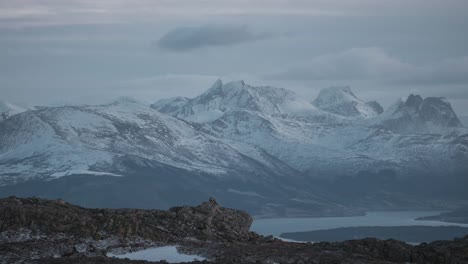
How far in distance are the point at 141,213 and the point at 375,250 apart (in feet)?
52.1

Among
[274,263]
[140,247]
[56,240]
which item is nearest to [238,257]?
[274,263]

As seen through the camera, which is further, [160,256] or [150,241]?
[150,241]

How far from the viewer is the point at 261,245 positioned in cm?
6506

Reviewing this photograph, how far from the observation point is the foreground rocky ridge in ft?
193

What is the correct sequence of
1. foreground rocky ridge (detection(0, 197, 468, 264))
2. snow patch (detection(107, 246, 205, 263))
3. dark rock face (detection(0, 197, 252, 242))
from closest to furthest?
foreground rocky ridge (detection(0, 197, 468, 264))
snow patch (detection(107, 246, 205, 263))
dark rock face (detection(0, 197, 252, 242))

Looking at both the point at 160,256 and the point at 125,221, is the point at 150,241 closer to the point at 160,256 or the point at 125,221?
the point at 125,221

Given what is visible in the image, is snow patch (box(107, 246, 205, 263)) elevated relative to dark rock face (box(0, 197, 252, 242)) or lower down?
lower down

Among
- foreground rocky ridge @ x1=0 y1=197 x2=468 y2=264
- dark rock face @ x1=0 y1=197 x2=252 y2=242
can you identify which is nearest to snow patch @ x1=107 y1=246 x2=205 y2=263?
foreground rocky ridge @ x1=0 y1=197 x2=468 y2=264

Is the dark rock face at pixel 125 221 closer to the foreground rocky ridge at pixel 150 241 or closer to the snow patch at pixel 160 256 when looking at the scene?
the foreground rocky ridge at pixel 150 241

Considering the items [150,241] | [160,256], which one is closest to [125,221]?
[150,241]

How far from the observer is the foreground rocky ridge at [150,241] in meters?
58.7

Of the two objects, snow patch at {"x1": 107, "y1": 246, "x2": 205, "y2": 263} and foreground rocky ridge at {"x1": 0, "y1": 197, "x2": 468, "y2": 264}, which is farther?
snow patch at {"x1": 107, "y1": 246, "x2": 205, "y2": 263}

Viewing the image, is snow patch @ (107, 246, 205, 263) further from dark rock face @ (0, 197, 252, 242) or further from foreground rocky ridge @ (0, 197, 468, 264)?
dark rock face @ (0, 197, 252, 242)

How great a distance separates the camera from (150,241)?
63.4m
